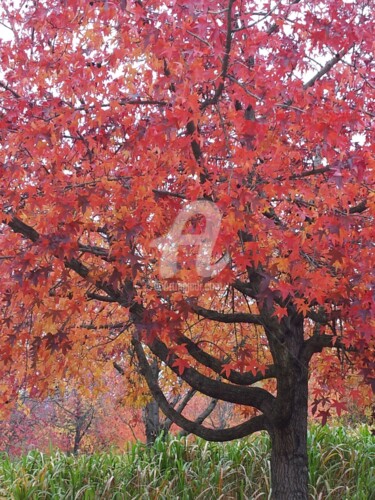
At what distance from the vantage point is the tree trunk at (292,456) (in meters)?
6.22

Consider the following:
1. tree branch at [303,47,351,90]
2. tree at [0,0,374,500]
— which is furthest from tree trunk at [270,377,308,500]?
tree branch at [303,47,351,90]

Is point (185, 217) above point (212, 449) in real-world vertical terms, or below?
above

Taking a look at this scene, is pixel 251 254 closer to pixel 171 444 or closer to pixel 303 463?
pixel 303 463

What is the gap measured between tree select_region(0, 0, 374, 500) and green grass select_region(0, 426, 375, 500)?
6.01 ft

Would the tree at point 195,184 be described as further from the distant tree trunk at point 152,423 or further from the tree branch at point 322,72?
the distant tree trunk at point 152,423

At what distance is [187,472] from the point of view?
8.20 meters

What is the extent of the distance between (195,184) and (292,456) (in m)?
3.02

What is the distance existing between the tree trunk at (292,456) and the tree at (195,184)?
0.05ft

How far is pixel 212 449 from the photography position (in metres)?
9.00

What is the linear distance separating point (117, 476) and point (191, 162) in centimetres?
522

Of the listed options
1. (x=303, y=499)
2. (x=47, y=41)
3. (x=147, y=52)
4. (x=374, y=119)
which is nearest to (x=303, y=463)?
(x=303, y=499)

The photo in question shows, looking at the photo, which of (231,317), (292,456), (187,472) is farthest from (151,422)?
(231,317)

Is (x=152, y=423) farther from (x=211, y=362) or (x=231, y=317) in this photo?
(x=231, y=317)

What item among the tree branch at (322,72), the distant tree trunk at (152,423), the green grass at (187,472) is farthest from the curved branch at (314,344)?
the distant tree trunk at (152,423)
